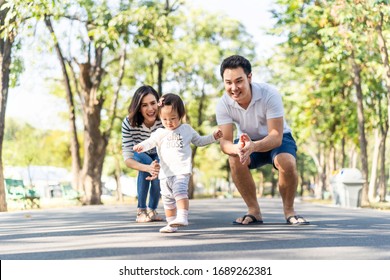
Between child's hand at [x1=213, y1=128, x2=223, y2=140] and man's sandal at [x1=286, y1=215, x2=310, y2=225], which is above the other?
child's hand at [x1=213, y1=128, x2=223, y2=140]

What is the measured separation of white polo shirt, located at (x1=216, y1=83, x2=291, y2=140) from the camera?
7402 mm

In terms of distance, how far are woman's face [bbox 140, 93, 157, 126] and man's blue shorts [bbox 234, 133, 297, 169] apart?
1135 mm

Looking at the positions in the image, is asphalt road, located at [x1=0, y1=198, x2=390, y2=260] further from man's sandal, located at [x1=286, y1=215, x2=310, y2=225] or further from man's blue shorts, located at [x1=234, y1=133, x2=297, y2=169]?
man's blue shorts, located at [x1=234, y1=133, x2=297, y2=169]

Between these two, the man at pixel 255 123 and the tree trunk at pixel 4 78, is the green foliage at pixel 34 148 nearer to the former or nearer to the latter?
the tree trunk at pixel 4 78

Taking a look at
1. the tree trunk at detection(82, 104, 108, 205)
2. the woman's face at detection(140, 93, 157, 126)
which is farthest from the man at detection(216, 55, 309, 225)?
the tree trunk at detection(82, 104, 108, 205)

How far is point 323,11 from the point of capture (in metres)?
19.2

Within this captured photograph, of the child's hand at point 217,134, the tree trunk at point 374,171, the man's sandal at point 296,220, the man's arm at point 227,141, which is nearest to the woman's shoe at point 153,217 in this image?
the man's sandal at point 296,220

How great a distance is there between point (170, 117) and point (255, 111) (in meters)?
0.97

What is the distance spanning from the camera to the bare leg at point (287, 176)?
7617 millimetres

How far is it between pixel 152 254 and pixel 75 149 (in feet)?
75.0

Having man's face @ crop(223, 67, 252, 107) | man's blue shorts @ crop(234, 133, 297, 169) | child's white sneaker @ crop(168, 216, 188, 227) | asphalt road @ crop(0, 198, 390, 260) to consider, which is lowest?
asphalt road @ crop(0, 198, 390, 260)
